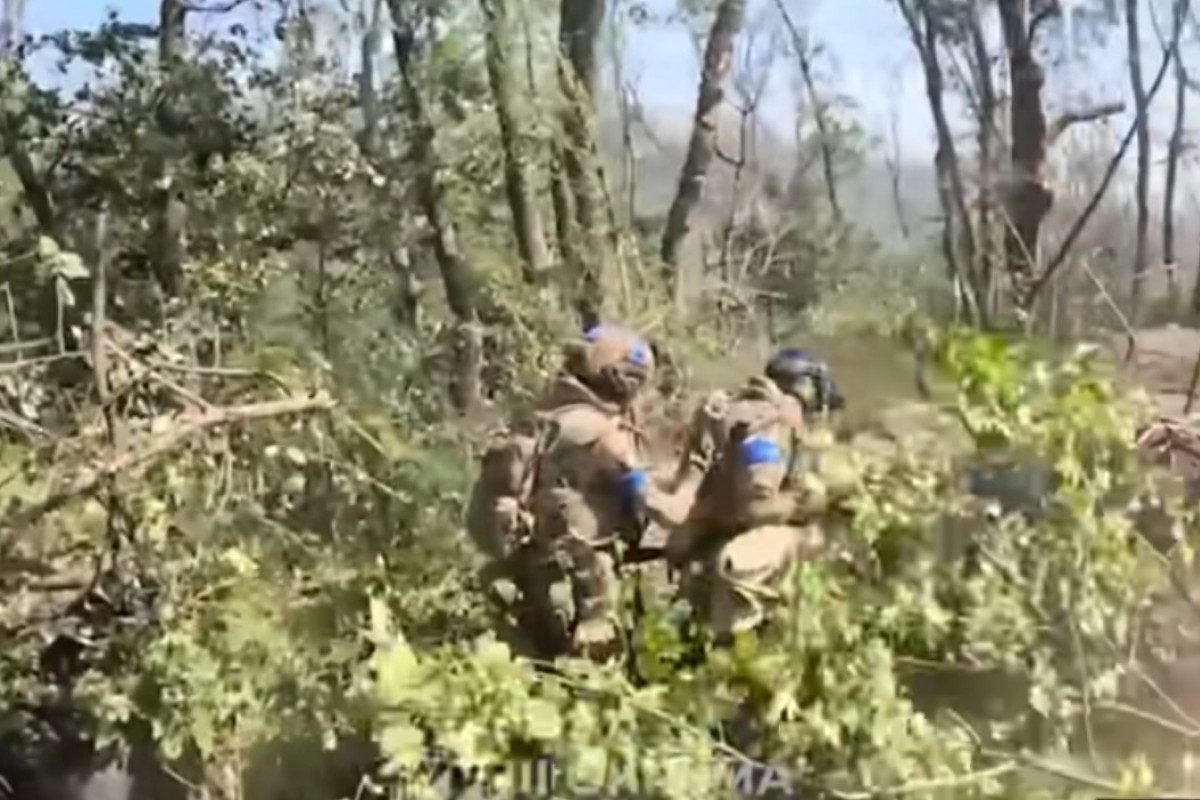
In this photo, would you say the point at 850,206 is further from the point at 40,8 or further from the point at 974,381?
the point at 40,8

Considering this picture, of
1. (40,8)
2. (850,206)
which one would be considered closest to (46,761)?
(850,206)

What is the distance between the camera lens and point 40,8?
2469mm

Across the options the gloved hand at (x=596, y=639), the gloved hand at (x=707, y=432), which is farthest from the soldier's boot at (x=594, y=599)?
the gloved hand at (x=707, y=432)

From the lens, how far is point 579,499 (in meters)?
1.31

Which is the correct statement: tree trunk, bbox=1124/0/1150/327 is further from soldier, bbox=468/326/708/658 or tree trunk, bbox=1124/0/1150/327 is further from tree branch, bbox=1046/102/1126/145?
soldier, bbox=468/326/708/658

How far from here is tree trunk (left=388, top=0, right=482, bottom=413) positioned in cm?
193

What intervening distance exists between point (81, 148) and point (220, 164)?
19 centimetres

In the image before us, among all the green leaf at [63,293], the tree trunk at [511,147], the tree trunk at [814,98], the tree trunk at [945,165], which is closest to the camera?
the tree trunk at [945,165]

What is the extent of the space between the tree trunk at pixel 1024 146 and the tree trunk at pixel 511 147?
0.57m

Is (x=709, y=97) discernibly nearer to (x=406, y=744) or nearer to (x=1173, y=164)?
(x=1173, y=164)

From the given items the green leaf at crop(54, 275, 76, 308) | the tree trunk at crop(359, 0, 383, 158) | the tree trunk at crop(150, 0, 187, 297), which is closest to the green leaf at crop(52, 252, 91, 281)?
the green leaf at crop(54, 275, 76, 308)

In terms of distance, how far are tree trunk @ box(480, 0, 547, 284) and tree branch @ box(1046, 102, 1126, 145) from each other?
61 cm

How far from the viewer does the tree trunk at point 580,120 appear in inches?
76.2

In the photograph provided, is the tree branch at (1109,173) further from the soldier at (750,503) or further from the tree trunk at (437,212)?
the tree trunk at (437,212)
